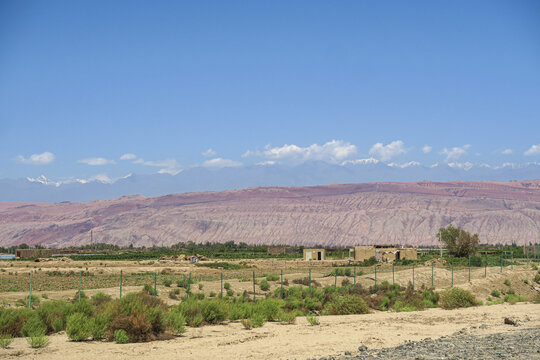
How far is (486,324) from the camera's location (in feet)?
88.8

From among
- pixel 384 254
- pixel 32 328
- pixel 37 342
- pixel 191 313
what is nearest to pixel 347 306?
pixel 191 313

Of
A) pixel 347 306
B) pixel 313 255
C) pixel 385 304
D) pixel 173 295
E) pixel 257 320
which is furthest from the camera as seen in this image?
pixel 313 255

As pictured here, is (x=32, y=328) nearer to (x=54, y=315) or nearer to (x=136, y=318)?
(x=54, y=315)

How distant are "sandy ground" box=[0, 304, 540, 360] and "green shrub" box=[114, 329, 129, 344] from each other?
278 millimetres

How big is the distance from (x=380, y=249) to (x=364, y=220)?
317 ft

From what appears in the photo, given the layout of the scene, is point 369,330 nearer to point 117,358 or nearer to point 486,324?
point 486,324

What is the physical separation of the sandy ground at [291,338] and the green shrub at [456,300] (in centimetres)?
405

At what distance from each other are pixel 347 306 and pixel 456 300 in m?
7.81

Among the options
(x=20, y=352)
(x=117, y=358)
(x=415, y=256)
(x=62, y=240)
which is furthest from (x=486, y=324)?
(x=62, y=240)

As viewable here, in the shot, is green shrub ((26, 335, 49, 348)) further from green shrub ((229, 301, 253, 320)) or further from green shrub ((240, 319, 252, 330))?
green shrub ((229, 301, 253, 320))

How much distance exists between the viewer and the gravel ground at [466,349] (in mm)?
17141

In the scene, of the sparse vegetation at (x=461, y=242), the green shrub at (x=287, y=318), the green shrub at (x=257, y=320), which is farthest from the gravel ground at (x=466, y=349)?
the sparse vegetation at (x=461, y=242)

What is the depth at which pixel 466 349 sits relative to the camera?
60.7 feet

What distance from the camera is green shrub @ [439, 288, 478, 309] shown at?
36344 mm
